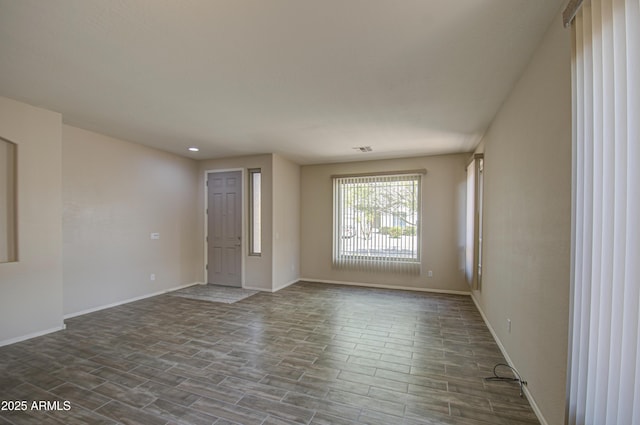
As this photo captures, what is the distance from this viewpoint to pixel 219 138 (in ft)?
14.7

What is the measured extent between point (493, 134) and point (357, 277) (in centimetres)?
380

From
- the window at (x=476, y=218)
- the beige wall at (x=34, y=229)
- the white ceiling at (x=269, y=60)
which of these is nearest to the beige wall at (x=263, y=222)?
the white ceiling at (x=269, y=60)

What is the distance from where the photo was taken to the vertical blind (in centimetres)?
110

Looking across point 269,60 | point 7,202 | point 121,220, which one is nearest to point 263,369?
point 269,60

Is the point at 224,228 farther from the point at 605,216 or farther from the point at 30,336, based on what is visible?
the point at 605,216

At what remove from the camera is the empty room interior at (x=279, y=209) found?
4.66 feet

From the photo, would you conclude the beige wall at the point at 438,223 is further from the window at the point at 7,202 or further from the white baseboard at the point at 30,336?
the window at the point at 7,202

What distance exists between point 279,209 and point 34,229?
3.54 metres

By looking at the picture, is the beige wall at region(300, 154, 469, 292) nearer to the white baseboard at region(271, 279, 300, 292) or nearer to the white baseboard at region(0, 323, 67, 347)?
the white baseboard at region(271, 279, 300, 292)

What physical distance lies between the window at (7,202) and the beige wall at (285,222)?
11.5ft

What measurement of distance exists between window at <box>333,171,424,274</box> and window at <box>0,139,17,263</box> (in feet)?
16.1

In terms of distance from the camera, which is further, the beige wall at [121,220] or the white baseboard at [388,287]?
the white baseboard at [388,287]

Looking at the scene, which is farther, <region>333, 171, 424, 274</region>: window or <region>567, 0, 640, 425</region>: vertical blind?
<region>333, 171, 424, 274</region>: window

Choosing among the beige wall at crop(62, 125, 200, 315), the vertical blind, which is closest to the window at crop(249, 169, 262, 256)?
the beige wall at crop(62, 125, 200, 315)
